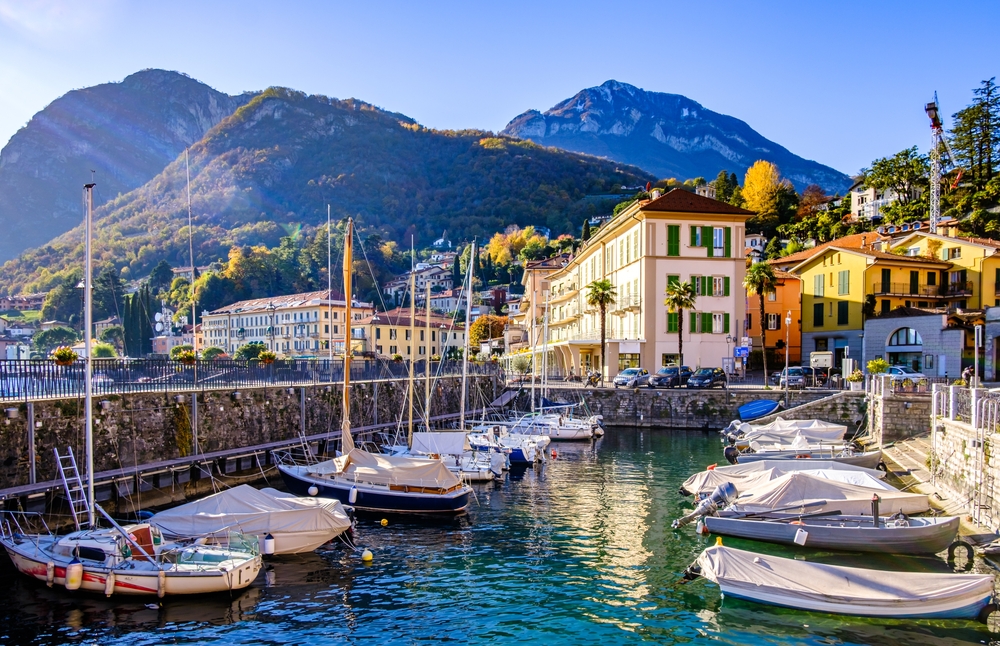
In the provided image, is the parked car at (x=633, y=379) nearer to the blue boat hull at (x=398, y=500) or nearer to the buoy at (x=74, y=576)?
the blue boat hull at (x=398, y=500)

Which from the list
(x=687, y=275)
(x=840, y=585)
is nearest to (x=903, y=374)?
(x=687, y=275)

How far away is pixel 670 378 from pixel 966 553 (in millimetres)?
37620

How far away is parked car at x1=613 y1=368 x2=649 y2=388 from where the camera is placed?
197 feet

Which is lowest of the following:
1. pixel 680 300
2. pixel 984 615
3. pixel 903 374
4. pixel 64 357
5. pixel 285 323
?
pixel 984 615

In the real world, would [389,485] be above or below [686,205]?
below

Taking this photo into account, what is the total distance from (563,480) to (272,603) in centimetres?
1988

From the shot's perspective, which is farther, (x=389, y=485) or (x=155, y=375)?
(x=155, y=375)

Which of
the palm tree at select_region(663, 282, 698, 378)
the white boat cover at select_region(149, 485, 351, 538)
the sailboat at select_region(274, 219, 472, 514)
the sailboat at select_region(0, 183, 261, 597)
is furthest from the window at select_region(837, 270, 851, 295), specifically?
the sailboat at select_region(0, 183, 261, 597)

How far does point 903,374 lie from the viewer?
48.7m

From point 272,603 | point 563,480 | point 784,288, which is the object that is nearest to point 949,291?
point 784,288

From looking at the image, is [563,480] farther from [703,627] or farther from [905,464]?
[703,627]

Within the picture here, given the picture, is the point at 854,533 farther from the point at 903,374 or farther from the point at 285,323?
the point at 285,323

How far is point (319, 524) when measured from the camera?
22.7m

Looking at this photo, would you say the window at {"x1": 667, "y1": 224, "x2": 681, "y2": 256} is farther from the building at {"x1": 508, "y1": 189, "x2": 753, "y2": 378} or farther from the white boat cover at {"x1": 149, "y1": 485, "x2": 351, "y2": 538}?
the white boat cover at {"x1": 149, "y1": 485, "x2": 351, "y2": 538}
